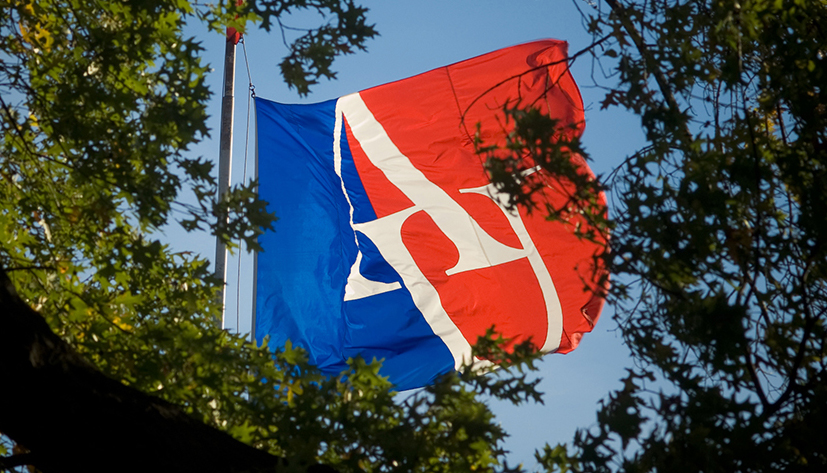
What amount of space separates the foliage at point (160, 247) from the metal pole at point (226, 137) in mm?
2746

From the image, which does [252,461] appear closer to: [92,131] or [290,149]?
[92,131]

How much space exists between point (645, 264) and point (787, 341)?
588 millimetres

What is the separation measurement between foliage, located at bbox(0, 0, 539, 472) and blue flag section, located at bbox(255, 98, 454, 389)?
11.3ft

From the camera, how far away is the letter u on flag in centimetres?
811

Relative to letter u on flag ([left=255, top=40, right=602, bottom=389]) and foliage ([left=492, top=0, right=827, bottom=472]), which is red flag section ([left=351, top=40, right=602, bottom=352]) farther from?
foliage ([left=492, top=0, right=827, bottom=472])

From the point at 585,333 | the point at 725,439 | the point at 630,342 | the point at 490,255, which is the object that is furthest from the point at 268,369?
the point at 585,333

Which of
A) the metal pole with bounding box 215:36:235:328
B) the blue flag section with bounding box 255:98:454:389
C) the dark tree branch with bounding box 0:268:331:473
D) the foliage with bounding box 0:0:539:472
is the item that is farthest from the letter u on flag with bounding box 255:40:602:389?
the dark tree branch with bounding box 0:268:331:473

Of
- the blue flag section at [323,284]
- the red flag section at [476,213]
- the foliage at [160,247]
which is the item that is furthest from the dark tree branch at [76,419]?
the red flag section at [476,213]

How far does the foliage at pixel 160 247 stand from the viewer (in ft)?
10.2

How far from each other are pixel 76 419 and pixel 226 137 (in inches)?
236

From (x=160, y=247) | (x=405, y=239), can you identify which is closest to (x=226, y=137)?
(x=405, y=239)

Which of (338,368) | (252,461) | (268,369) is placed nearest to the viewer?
(252,461)

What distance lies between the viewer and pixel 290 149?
349 inches

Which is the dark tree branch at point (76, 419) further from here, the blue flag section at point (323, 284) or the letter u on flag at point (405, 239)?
the letter u on flag at point (405, 239)
